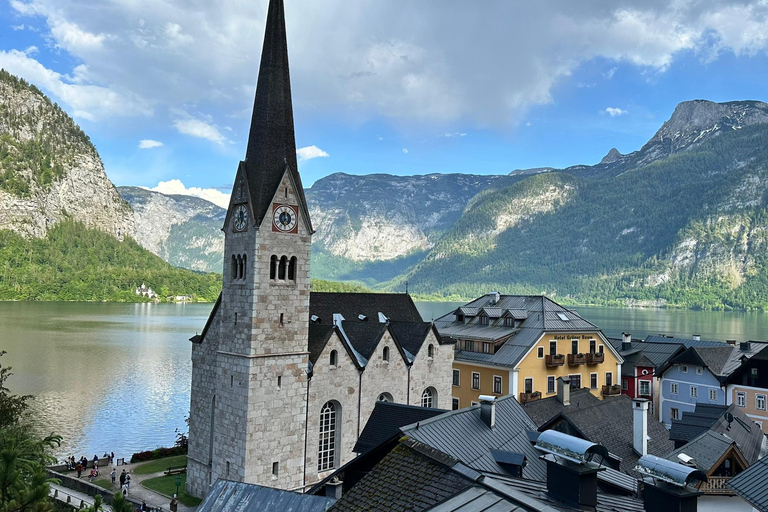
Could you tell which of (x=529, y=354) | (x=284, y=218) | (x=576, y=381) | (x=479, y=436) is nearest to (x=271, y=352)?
(x=284, y=218)

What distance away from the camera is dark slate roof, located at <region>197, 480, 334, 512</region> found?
16.3 m

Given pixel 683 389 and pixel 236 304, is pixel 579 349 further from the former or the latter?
pixel 236 304

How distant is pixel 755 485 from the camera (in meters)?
17.9

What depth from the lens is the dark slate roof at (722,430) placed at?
121ft

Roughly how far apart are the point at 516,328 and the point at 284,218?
3252cm

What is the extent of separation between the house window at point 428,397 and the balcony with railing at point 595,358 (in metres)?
20.0

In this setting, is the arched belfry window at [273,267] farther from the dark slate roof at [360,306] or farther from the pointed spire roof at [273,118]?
the dark slate roof at [360,306]

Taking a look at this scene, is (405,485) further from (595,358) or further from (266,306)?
(595,358)

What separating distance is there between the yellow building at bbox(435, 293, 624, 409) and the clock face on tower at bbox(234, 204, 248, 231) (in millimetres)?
24804

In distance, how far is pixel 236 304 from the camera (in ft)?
119

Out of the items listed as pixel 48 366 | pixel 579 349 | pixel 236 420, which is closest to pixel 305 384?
pixel 236 420

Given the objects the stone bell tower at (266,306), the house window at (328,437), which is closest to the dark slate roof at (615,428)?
the house window at (328,437)

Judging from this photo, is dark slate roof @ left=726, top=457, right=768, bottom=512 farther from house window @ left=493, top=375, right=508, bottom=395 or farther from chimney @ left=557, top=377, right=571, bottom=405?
house window @ left=493, top=375, right=508, bottom=395

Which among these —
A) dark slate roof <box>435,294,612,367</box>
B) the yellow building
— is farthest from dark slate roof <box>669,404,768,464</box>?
dark slate roof <box>435,294,612,367</box>
